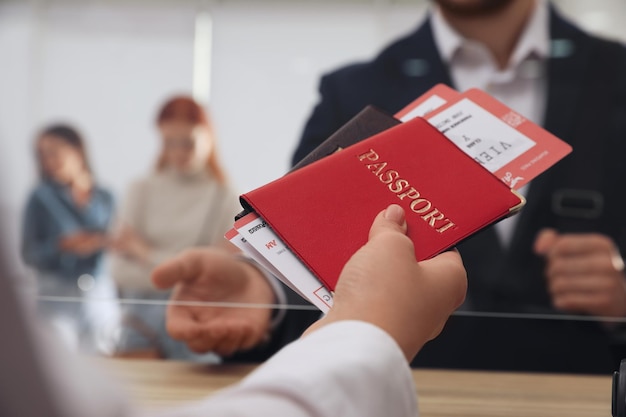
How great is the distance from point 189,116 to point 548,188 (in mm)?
1566

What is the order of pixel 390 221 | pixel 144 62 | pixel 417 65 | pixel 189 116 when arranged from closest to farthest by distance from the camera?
1. pixel 390 221
2. pixel 417 65
3. pixel 189 116
4. pixel 144 62

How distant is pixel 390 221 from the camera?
1.35 ft

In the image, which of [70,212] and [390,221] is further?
[70,212]

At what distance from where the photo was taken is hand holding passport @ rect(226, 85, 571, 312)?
0.42 metres

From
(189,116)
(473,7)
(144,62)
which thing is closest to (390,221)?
(473,7)

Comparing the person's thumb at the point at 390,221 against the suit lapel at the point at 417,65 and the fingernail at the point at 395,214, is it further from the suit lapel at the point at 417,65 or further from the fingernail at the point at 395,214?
the suit lapel at the point at 417,65

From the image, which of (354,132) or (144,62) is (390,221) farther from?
(144,62)

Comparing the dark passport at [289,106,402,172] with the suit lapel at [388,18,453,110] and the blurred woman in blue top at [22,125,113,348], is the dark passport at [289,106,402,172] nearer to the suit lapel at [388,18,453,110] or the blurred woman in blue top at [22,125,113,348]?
the suit lapel at [388,18,453,110]

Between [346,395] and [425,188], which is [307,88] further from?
[346,395]

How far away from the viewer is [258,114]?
2.19 m

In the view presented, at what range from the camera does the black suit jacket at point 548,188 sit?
2.43 ft

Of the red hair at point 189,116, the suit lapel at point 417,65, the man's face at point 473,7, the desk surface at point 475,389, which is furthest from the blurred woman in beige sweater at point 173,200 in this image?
the desk surface at point 475,389

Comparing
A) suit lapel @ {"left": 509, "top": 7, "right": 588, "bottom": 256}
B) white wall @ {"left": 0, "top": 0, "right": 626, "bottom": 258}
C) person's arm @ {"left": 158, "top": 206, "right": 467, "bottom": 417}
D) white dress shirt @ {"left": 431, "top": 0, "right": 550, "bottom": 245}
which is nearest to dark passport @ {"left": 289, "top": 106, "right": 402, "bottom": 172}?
person's arm @ {"left": 158, "top": 206, "right": 467, "bottom": 417}

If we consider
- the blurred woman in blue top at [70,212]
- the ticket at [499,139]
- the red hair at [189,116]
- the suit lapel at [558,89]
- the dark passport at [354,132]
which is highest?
the dark passport at [354,132]
